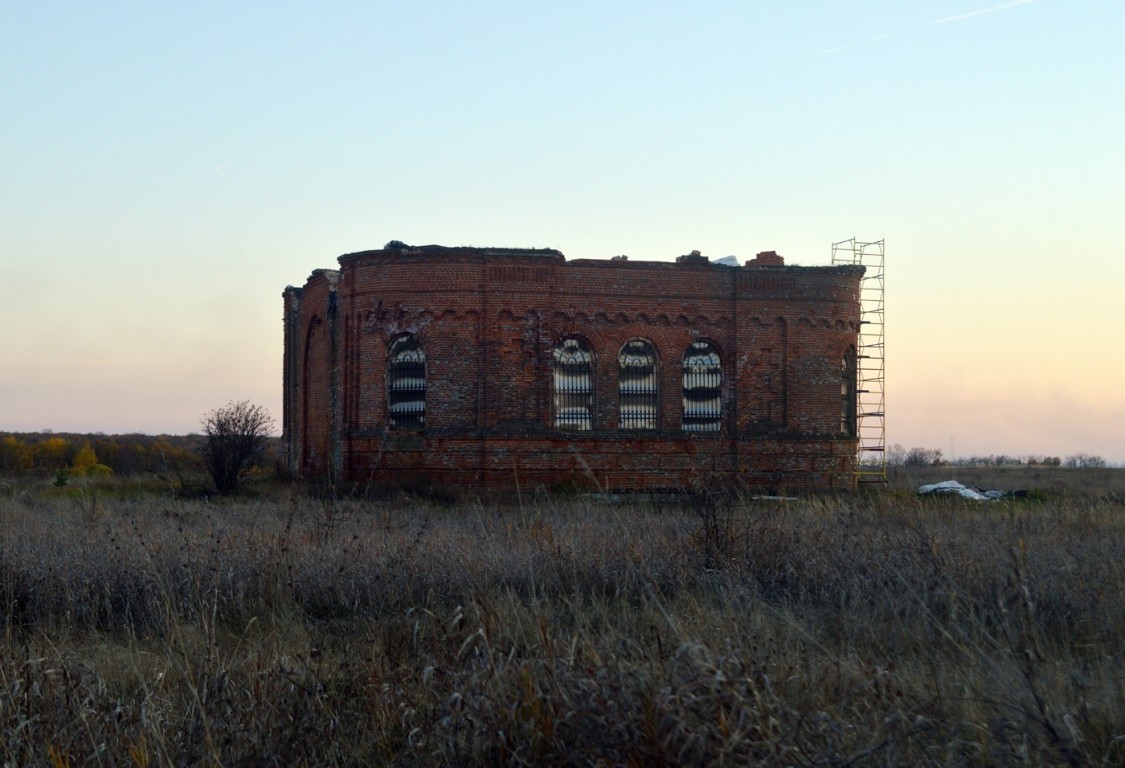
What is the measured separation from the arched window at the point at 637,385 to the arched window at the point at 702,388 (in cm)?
87

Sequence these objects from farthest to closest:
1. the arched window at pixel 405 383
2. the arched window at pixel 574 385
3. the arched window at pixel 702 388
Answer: the arched window at pixel 702 388, the arched window at pixel 574 385, the arched window at pixel 405 383

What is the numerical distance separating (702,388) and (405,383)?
742cm

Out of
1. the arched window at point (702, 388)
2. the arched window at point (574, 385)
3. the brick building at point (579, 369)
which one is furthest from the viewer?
the arched window at point (702, 388)

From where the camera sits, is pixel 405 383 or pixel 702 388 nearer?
pixel 405 383

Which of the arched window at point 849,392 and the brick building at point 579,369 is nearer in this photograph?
the brick building at point 579,369

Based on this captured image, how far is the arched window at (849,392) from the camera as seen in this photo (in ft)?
90.2

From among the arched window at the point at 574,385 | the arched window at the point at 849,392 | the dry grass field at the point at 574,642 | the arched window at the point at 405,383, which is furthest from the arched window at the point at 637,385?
the dry grass field at the point at 574,642

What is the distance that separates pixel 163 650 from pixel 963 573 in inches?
243

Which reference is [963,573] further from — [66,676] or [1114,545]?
[66,676]

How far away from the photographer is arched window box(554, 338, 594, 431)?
25391 mm

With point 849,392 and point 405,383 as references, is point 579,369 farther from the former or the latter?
point 849,392

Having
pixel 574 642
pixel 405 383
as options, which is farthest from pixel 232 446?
pixel 574 642

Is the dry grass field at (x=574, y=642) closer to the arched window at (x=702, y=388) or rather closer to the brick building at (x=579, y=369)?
the brick building at (x=579, y=369)

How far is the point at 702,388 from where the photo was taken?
26.1 meters
